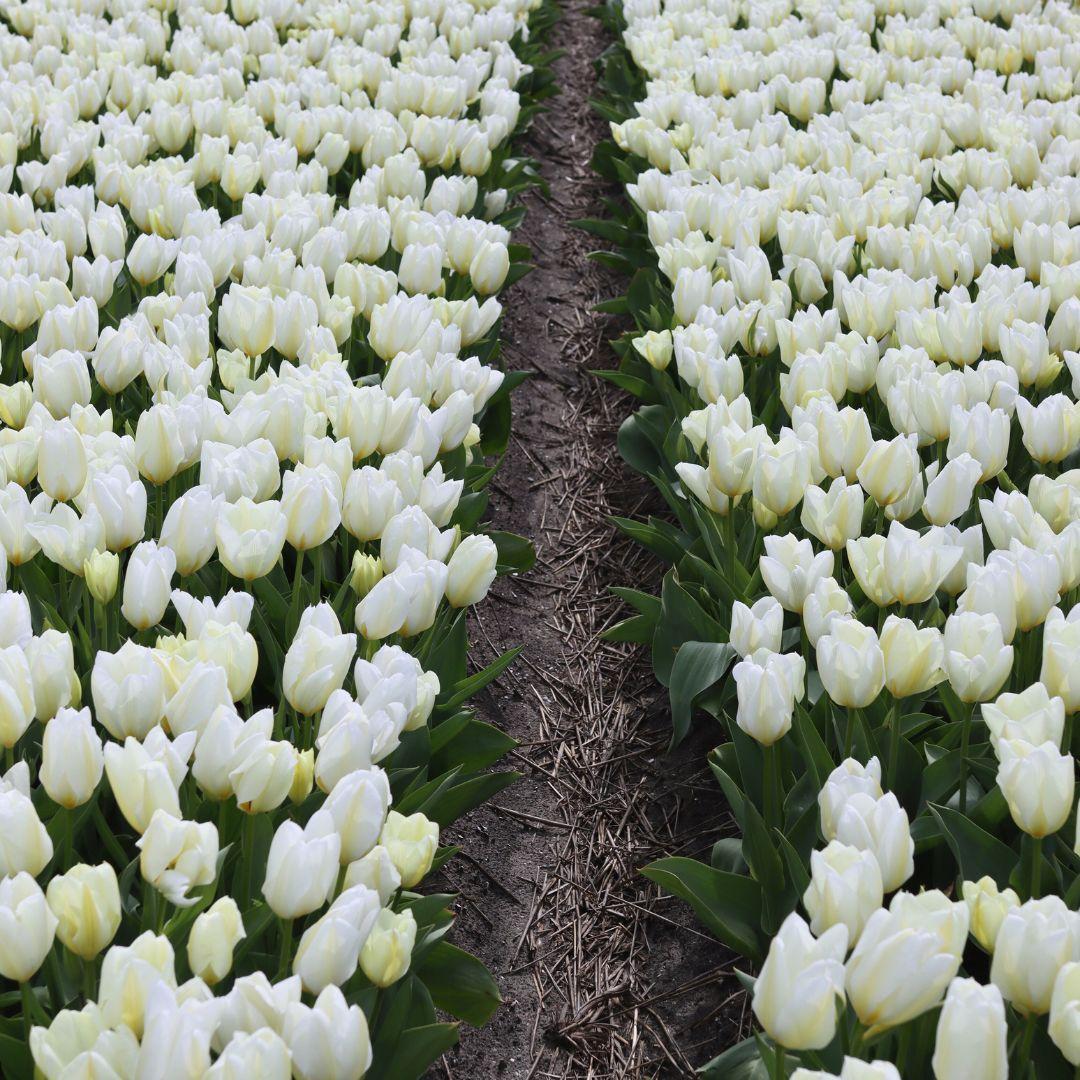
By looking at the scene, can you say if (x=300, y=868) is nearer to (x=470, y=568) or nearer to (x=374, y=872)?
(x=374, y=872)

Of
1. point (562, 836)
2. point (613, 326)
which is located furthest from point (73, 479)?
point (613, 326)

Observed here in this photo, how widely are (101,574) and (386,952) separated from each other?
76cm

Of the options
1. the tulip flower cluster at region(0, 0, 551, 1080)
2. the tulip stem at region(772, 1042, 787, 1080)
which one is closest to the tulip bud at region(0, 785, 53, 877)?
the tulip flower cluster at region(0, 0, 551, 1080)

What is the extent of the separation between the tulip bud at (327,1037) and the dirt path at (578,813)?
2.52ft

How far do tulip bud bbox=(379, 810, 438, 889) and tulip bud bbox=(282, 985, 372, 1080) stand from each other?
25 cm

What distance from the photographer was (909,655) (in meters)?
1.57

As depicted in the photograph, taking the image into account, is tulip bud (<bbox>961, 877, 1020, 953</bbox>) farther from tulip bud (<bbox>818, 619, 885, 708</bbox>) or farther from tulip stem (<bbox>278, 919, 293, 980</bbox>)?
tulip stem (<bbox>278, 919, 293, 980</bbox>)

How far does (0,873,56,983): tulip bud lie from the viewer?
A: 117 cm

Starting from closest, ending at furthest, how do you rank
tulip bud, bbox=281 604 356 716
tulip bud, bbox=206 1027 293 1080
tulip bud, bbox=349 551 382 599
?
tulip bud, bbox=206 1027 293 1080
tulip bud, bbox=281 604 356 716
tulip bud, bbox=349 551 382 599

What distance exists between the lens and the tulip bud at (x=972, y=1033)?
3.48ft

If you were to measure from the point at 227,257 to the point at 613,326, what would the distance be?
169 cm

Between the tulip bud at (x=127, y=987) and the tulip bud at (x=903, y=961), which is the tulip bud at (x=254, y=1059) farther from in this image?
the tulip bud at (x=903, y=961)

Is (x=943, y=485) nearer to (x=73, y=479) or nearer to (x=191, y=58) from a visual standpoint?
(x=73, y=479)

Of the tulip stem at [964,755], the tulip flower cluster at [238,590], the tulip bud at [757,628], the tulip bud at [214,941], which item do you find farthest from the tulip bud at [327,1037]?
the tulip stem at [964,755]
